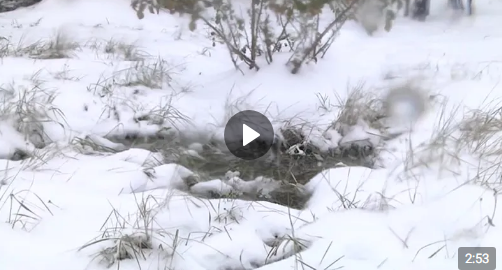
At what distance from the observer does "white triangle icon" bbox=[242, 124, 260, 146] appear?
9.35 feet

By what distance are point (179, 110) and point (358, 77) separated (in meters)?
1.30

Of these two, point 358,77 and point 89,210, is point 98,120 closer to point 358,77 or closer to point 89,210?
point 89,210

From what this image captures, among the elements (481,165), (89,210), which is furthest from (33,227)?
(481,165)

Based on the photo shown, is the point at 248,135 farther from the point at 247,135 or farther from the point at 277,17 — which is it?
the point at 277,17

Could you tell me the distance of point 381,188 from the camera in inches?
82.9

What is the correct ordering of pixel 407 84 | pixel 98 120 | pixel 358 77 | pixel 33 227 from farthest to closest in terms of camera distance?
pixel 358 77, pixel 407 84, pixel 98 120, pixel 33 227

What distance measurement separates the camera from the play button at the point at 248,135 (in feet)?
9.09

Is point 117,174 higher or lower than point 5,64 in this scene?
lower
